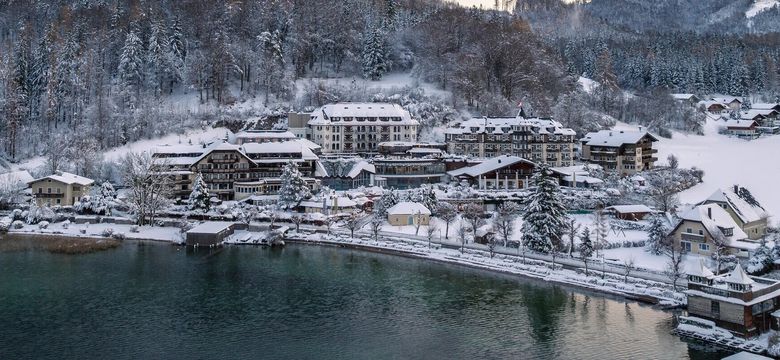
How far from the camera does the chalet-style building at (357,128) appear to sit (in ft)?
226

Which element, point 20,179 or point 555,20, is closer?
point 20,179

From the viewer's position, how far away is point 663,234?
39.7 m

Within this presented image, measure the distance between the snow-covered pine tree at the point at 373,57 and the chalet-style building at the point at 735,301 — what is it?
5984cm

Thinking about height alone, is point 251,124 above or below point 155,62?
below

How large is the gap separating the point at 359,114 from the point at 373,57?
16.4 metres

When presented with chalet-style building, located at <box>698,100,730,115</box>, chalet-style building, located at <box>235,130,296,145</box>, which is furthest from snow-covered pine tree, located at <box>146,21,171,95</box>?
chalet-style building, located at <box>698,100,730,115</box>

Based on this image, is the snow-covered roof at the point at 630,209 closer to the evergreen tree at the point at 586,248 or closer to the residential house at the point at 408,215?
the evergreen tree at the point at 586,248

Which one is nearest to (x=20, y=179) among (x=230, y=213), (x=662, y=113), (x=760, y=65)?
(x=230, y=213)

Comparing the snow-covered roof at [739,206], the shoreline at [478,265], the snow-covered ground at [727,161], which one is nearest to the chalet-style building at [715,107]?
the snow-covered ground at [727,161]

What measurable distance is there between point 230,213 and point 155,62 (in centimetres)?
3359

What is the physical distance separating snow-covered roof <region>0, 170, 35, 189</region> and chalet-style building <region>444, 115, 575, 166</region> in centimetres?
3900

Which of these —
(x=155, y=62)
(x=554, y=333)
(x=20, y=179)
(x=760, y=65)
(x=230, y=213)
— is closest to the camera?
(x=554, y=333)

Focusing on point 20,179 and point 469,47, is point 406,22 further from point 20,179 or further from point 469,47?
point 20,179

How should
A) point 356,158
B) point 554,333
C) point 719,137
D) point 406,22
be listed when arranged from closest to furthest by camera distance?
point 554,333 → point 356,158 → point 719,137 → point 406,22
